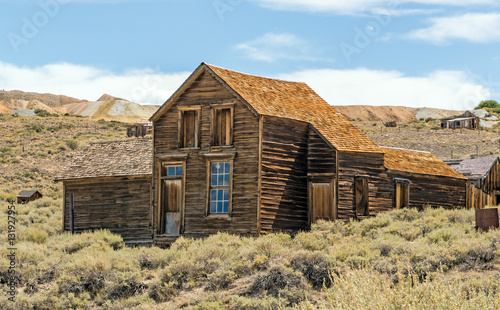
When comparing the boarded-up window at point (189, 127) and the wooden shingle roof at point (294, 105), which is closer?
the wooden shingle roof at point (294, 105)

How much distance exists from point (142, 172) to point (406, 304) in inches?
734

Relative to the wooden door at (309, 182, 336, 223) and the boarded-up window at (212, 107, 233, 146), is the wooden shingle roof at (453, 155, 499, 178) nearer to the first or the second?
the wooden door at (309, 182, 336, 223)

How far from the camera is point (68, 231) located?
2930cm

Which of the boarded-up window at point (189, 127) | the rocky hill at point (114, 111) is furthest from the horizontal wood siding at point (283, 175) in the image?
the rocky hill at point (114, 111)

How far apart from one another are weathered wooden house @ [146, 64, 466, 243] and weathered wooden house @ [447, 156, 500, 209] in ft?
26.3

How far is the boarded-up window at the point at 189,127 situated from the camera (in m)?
25.2

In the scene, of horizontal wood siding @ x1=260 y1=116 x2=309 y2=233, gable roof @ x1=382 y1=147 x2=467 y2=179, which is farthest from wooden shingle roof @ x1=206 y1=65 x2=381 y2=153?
gable roof @ x1=382 y1=147 x2=467 y2=179

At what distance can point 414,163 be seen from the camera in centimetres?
2945

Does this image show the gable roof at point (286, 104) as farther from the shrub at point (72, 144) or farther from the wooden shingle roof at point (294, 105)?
the shrub at point (72, 144)

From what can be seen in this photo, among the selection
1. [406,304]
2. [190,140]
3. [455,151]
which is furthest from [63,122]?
[406,304]

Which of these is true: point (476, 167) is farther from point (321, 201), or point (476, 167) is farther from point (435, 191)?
point (321, 201)

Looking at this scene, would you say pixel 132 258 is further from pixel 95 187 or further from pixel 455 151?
pixel 455 151

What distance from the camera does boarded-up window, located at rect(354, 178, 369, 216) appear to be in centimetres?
2495

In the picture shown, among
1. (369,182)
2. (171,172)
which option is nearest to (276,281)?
(369,182)
